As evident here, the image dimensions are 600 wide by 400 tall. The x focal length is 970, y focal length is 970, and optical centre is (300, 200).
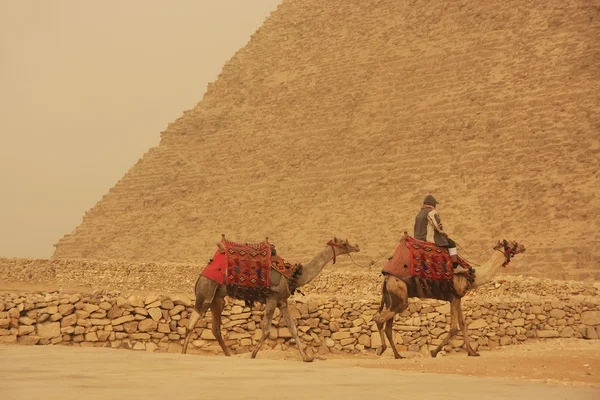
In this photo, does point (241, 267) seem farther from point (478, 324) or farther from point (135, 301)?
point (478, 324)

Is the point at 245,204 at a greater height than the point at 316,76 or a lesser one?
lesser

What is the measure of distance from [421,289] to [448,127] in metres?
18.8

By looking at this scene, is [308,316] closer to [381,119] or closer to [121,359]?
[121,359]

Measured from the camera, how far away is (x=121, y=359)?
255 inches

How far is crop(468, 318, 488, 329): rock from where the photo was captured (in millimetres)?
10422

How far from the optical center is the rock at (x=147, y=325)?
29.3ft

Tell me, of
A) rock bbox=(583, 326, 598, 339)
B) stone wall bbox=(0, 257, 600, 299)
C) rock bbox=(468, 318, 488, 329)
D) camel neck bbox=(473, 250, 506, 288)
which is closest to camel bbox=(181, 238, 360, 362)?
camel neck bbox=(473, 250, 506, 288)

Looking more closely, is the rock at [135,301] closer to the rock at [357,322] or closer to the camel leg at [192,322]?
the camel leg at [192,322]

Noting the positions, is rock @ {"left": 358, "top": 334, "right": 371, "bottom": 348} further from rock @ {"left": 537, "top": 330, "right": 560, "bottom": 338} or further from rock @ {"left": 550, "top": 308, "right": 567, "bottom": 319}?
rock @ {"left": 550, "top": 308, "right": 567, "bottom": 319}

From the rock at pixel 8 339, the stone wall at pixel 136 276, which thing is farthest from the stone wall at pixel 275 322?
the stone wall at pixel 136 276

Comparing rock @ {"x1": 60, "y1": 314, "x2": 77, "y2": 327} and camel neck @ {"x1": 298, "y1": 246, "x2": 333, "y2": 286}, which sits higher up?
camel neck @ {"x1": 298, "y1": 246, "x2": 333, "y2": 286}

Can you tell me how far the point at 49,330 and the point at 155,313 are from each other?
1.04m

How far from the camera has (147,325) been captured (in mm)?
8953

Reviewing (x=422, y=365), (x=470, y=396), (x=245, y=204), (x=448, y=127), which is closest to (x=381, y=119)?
(x=448, y=127)
